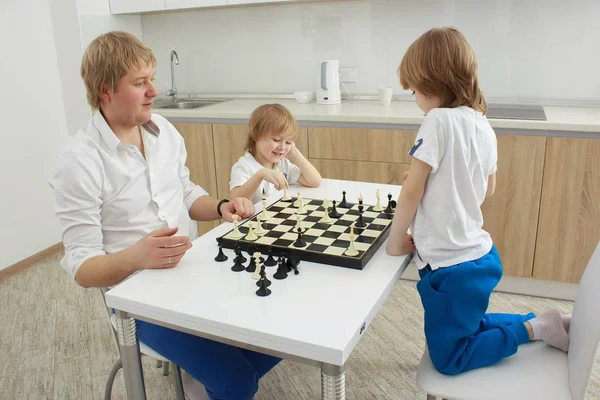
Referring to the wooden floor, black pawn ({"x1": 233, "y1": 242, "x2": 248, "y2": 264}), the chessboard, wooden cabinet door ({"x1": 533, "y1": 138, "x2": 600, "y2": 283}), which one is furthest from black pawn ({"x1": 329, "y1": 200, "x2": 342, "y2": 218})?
wooden cabinet door ({"x1": 533, "y1": 138, "x2": 600, "y2": 283})

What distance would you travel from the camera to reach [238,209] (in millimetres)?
1683

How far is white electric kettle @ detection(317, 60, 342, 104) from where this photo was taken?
10.6 ft

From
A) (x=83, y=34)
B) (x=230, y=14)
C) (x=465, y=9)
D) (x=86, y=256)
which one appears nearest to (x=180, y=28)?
(x=230, y=14)

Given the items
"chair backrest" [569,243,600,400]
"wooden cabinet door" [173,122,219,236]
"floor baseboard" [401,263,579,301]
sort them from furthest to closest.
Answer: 1. "wooden cabinet door" [173,122,219,236]
2. "floor baseboard" [401,263,579,301]
3. "chair backrest" [569,243,600,400]

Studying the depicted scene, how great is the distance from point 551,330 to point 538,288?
1485mm

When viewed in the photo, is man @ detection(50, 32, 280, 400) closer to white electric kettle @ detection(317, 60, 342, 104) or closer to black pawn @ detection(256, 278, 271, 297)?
black pawn @ detection(256, 278, 271, 297)

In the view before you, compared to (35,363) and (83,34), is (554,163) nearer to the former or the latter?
(35,363)

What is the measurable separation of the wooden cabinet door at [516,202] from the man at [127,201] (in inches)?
56.5

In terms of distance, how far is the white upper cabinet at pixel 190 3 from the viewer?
126 inches

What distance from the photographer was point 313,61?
346 cm

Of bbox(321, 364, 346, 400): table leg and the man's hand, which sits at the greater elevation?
the man's hand

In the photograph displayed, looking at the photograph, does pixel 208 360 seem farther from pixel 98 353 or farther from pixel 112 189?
pixel 98 353

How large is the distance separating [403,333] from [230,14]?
92.4 inches

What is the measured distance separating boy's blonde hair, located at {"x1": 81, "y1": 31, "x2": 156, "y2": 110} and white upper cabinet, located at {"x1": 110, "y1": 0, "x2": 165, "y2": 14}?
81.4 inches
